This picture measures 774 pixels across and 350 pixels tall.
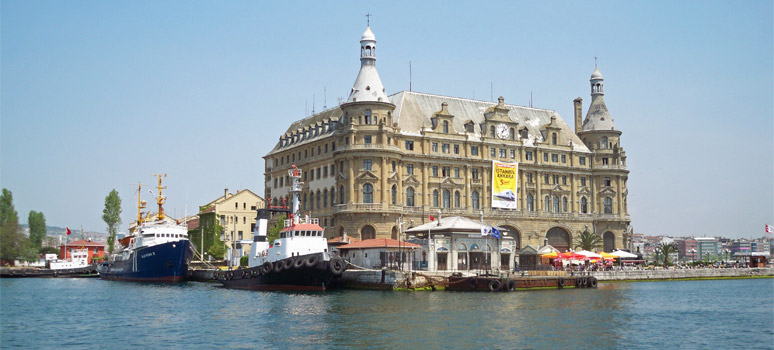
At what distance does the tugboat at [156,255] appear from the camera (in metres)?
97.8

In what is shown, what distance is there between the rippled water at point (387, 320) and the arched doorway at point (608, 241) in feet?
157

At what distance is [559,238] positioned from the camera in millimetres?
122375

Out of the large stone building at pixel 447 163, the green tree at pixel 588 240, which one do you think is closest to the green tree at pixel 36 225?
the large stone building at pixel 447 163

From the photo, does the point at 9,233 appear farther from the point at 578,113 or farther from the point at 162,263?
the point at 578,113

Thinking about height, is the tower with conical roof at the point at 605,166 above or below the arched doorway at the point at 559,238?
above

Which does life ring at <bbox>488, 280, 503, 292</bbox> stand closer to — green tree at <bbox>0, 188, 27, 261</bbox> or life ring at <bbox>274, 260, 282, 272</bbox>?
life ring at <bbox>274, 260, 282, 272</bbox>

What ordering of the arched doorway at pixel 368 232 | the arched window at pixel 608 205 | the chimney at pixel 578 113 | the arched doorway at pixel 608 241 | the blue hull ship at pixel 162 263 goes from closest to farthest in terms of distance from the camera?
the blue hull ship at pixel 162 263
the arched doorway at pixel 368 232
the arched doorway at pixel 608 241
the arched window at pixel 608 205
the chimney at pixel 578 113

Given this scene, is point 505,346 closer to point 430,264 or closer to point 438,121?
point 430,264

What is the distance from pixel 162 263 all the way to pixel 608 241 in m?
68.2

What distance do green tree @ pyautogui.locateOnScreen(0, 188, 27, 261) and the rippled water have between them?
238 ft

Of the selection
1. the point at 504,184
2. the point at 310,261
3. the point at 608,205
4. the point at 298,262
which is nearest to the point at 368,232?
the point at 504,184

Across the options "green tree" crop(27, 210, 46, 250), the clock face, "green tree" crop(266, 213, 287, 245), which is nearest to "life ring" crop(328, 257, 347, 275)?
"green tree" crop(266, 213, 287, 245)

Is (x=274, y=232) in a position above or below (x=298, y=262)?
above

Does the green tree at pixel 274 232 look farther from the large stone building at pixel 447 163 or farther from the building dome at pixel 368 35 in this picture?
Answer: the building dome at pixel 368 35
